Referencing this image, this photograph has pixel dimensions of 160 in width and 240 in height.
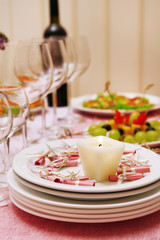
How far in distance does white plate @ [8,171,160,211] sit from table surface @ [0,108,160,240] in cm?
4

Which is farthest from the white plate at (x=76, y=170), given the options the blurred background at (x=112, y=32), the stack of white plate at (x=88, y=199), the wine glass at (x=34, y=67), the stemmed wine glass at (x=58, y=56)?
the blurred background at (x=112, y=32)

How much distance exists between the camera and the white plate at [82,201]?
18.6 inches

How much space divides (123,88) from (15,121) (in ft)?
5.21

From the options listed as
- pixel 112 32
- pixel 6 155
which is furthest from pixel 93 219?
pixel 112 32

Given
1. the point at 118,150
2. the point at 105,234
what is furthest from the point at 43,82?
the point at 105,234

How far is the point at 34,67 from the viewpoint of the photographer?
3.44ft

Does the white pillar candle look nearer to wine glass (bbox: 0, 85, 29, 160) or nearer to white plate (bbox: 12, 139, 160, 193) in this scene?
white plate (bbox: 12, 139, 160, 193)

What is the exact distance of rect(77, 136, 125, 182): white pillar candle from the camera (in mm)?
A: 571

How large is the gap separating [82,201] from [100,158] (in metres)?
0.09

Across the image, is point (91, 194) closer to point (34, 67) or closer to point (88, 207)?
point (88, 207)

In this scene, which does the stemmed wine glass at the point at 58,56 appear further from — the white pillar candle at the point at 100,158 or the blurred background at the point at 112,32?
the blurred background at the point at 112,32

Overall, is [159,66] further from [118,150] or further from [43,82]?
[118,150]

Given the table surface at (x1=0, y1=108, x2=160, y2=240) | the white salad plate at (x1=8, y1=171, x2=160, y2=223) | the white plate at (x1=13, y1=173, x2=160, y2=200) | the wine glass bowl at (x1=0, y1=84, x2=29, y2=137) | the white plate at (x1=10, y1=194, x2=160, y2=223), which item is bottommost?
the table surface at (x1=0, y1=108, x2=160, y2=240)

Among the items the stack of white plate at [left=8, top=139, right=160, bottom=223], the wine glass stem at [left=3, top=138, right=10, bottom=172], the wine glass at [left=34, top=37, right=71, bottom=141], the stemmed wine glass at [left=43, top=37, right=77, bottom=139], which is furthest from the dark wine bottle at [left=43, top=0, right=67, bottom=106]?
the stack of white plate at [left=8, top=139, right=160, bottom=223]
